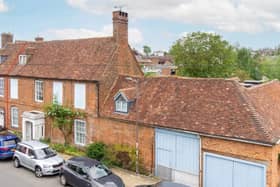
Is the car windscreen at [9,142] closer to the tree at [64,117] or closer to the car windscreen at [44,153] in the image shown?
the tree at [64,117]

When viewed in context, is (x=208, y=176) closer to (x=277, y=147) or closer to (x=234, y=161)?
(x=234, y=161)

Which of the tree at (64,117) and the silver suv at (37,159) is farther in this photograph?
the tree at (64,117)

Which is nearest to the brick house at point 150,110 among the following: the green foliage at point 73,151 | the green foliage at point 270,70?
the green foliage at point 73,151

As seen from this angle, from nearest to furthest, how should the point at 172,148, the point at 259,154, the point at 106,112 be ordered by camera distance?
the point at 259,154
the point at 172,148
the point at 106,112

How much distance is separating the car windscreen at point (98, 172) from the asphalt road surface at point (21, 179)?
3062mm

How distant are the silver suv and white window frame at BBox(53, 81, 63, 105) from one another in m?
5.81

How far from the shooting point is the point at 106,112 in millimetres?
23172

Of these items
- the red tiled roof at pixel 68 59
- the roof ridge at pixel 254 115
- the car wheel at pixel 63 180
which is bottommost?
the car wheel at pixel 63 180

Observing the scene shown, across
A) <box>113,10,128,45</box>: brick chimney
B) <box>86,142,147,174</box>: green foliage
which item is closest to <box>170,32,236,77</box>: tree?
<box>113,10,128,45</box>: brick chimney

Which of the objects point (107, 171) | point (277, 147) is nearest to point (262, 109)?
point (277, 147)

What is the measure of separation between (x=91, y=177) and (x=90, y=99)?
28.8 ft

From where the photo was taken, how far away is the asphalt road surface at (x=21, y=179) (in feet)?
61.6

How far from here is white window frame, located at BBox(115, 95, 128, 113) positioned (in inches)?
865

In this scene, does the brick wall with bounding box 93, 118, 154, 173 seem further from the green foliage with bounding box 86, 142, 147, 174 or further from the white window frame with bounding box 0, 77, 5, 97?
the white window frame with bounding box 0, 77, 5, 97
